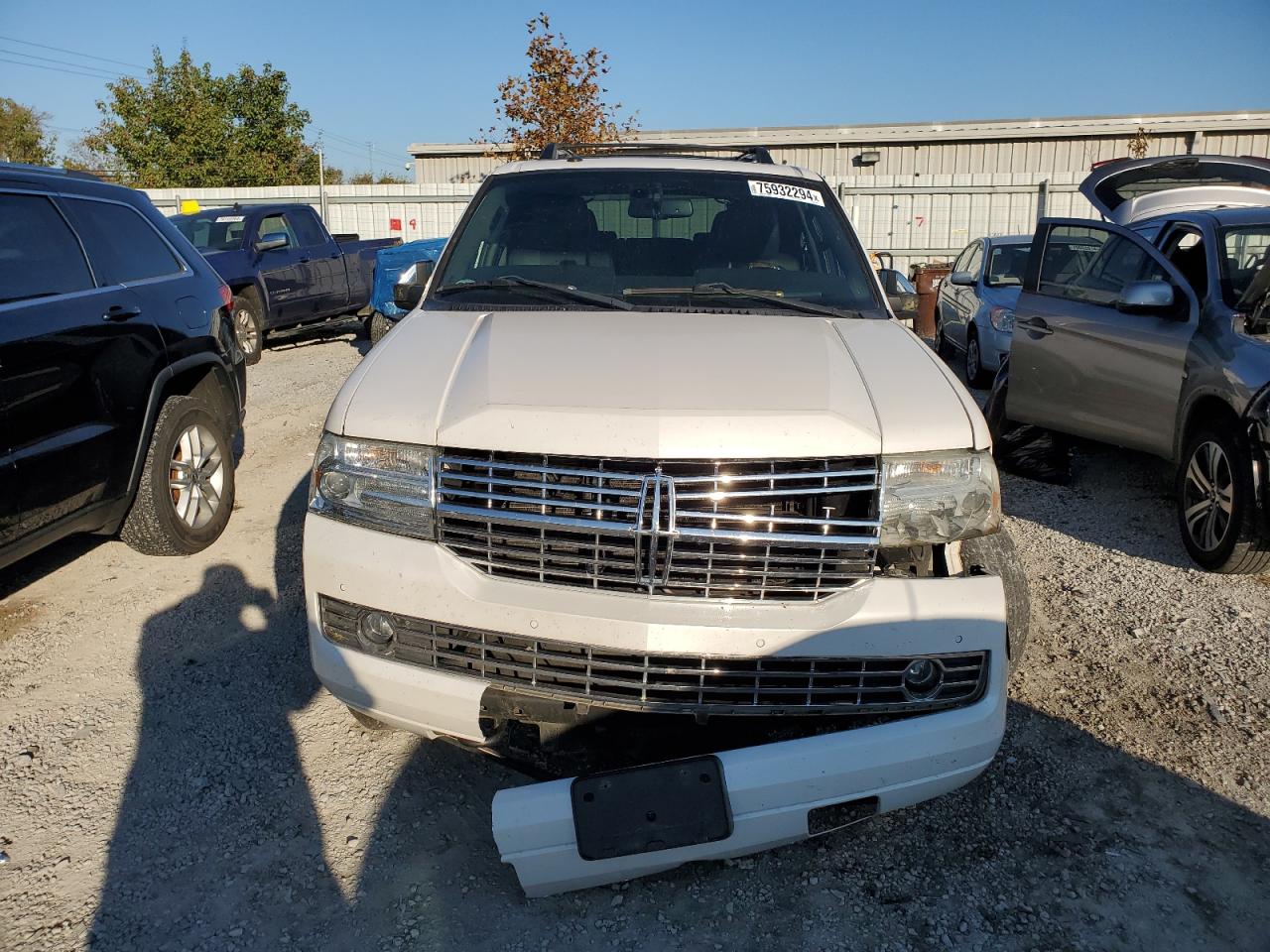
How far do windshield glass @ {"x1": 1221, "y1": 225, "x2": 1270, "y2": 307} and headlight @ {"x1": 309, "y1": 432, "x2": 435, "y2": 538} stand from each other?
448cm

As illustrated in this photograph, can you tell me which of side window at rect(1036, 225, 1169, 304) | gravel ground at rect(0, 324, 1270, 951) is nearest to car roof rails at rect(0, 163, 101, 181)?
gravel ground at rect(0, 324, 1270, 951)

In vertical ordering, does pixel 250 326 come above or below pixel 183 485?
above

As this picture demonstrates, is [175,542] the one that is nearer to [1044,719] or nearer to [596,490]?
[596,490]

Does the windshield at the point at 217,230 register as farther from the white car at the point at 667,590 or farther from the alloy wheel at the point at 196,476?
the white car at the point at 667,590

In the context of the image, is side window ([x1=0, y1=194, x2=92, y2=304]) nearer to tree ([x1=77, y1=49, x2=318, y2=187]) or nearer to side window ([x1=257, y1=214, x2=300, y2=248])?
side window ([x1=257, y1=214, x2=300, y2=248])

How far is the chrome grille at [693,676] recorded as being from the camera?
2.43m

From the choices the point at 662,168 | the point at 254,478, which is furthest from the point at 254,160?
the point at 662,168

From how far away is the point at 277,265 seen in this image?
11.7 m

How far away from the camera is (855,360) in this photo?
2.95 metres

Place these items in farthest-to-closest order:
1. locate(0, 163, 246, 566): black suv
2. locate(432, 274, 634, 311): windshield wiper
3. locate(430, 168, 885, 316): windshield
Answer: locate(0, 163, 246, 566): black suv, locate(430, 168, 885, 316): windshield, locate(432, 274, 634, 311): windshield wiper

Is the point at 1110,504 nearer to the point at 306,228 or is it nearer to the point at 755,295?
the point at 755,295

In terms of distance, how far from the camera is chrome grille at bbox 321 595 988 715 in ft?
7.98

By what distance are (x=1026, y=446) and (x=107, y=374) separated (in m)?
5.73

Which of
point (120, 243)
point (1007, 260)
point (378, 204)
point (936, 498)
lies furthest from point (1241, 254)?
point (378, 204)
